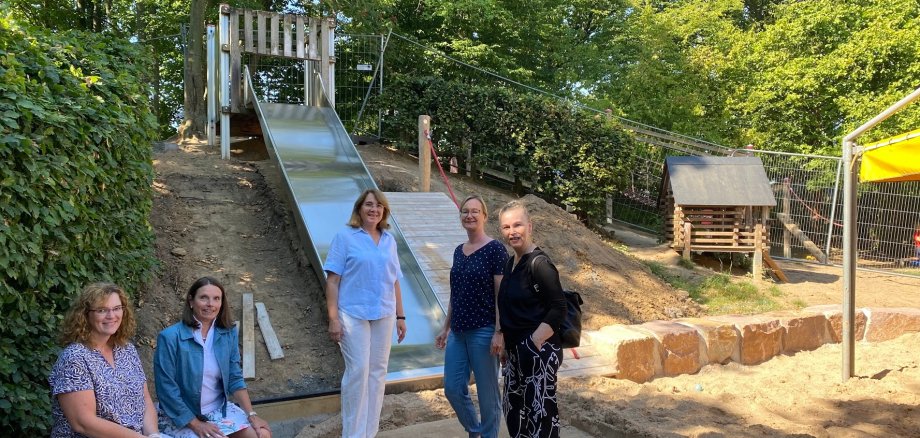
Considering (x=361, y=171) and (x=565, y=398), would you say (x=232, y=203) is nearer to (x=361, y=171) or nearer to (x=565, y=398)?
(x=361, y=171)

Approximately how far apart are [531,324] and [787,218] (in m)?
13.2

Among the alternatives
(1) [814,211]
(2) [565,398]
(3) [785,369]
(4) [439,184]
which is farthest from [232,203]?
(1) [814,211]

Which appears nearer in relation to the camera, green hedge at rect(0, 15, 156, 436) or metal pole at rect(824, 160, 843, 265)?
green hedge at rect(0, 15, 156, 436)

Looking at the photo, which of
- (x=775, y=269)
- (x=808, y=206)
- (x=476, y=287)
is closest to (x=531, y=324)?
(x=476, y=287)

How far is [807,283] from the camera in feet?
39.5

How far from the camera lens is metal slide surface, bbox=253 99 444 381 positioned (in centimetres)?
600

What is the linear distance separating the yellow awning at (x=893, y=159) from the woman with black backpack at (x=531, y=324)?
4.28m

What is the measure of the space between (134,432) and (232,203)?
20.0ft

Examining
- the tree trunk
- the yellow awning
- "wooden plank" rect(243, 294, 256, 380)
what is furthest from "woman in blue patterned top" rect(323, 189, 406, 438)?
the tree trunk

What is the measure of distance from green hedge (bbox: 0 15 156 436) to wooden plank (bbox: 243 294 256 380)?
127cm

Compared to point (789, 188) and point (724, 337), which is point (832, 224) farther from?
point (724, 337)

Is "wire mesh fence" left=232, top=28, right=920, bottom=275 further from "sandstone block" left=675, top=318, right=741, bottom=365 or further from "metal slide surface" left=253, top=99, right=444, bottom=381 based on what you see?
"sandstone block" left=675, top=318, right=741, bottom=365

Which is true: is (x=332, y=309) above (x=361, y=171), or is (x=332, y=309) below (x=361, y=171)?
below

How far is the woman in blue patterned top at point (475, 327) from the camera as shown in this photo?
3842 millimetres
